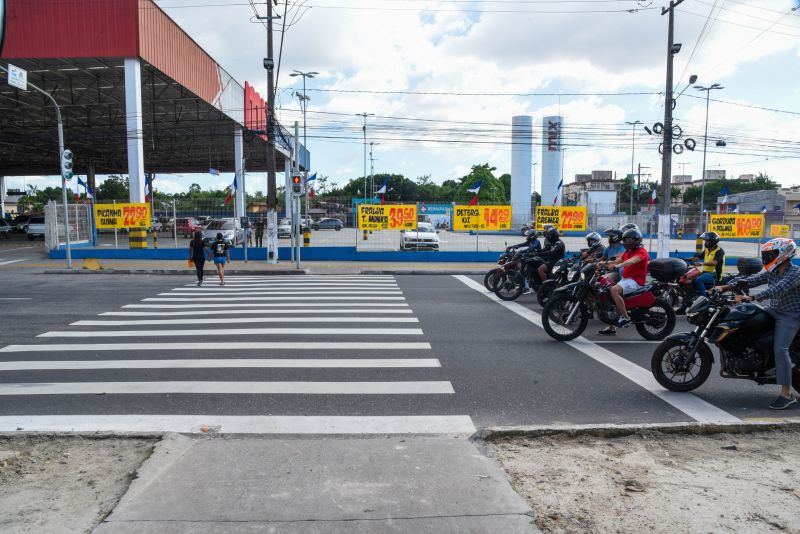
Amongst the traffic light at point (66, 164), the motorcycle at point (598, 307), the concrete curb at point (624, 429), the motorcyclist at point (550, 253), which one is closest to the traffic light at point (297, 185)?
the traffic light at point (66, 164)

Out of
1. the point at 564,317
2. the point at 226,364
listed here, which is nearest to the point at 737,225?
the point at 564,317

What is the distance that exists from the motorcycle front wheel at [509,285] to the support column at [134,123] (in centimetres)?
1786

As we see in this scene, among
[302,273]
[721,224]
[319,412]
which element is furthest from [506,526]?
[721,224]

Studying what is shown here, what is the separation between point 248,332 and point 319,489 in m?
6.06

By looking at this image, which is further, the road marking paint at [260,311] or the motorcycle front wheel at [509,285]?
the motorcycle front wheel at [509,285]

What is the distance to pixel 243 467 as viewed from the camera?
4391 mm

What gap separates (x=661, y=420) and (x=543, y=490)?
2.23m

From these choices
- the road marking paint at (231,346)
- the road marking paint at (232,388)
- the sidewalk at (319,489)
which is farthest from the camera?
the road marking paint at (231,346)

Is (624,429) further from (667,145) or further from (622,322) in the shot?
(667,145)

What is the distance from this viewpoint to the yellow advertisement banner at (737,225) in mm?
25109

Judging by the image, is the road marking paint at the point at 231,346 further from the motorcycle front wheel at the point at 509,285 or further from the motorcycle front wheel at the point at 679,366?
the motorcycle front wheel at the point at 509,285

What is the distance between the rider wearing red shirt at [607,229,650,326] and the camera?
9.15 meters

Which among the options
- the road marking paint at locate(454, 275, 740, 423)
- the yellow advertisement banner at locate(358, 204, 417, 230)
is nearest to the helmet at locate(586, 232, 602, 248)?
the road marking paint at locate(454, 275, 740, 423)

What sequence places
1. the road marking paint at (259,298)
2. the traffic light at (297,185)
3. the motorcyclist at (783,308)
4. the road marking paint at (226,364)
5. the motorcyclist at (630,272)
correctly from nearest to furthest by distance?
the motorcyclist at (783,308) < the road marking paint at (226,364) < the motorcyclist at (630,272) < the road marking paint at (259,298) < the traffic light at (297,185)
